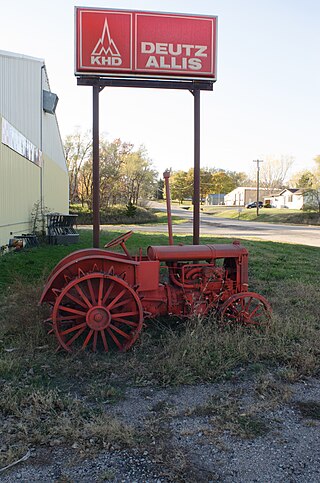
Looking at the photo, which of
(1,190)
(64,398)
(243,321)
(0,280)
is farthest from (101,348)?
(1,190)

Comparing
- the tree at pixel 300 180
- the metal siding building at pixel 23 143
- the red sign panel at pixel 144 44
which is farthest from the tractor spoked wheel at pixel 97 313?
the tree at pixel 300 180

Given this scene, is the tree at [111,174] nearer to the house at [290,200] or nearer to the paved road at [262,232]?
the paved road at [262,232]

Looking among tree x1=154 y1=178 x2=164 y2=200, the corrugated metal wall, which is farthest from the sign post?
tree x1=154 y1=178 x2=164 y2=200

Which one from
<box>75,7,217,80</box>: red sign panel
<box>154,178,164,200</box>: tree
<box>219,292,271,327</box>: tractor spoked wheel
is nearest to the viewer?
<box>219,292,271,327</box>: tractor spoked wheel

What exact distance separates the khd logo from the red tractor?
10.5ft

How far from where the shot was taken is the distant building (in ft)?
315

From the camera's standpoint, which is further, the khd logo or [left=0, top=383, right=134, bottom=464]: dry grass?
the khd logo

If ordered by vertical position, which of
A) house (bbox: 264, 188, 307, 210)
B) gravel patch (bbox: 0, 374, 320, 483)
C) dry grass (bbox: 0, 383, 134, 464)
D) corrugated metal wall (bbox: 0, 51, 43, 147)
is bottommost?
gravel patch (bbox: 0, 374, 320, 483)

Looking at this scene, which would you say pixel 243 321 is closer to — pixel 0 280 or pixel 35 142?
pixel 0 280

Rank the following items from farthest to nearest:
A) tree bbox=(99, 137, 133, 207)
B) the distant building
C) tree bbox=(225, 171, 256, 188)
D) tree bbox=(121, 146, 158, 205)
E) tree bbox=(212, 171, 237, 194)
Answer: tree bbox=(225, 171, 256, 188), tree bbox=(212, 171, 237, 194), the distant building, tree bbox=(121, 146, 158, 205), tree bbox=(99, 137, 133, 207)

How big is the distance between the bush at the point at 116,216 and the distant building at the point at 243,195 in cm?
5299

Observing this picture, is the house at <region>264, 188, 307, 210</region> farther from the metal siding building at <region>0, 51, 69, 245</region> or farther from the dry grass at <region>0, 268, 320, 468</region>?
the dry grass at <region>0, 268, 320, 468</region>

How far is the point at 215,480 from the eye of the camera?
2631 mm

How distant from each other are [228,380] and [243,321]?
1.24 m
